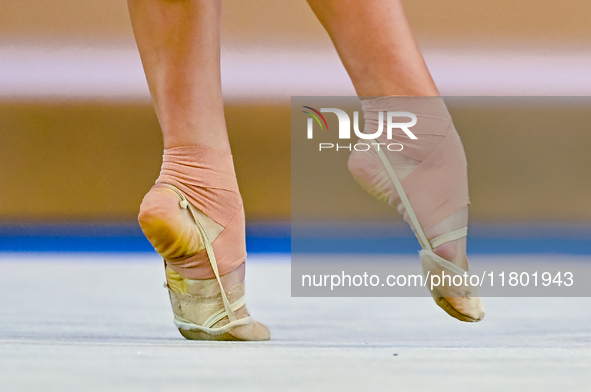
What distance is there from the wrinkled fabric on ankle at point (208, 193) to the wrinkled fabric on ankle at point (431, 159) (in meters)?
0.15

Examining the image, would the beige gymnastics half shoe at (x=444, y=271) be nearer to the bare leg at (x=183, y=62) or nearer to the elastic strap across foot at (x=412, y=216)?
the elastic strap across foot at (x=412, y=216)

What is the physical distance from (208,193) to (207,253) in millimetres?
50

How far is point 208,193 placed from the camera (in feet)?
1.81

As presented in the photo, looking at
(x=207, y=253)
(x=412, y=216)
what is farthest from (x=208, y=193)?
(x=412, y=216)

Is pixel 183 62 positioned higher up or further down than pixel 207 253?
higher up

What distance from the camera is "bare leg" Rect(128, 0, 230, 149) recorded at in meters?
0.54

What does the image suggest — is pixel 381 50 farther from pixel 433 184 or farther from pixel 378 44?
pixel 433 184

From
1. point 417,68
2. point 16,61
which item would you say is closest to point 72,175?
point 16,61

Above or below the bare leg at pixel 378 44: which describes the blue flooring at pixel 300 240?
below

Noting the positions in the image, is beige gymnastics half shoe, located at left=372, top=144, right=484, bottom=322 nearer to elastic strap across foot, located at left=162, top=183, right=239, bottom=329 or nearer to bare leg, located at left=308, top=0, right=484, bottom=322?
bare leg, located at left=308, top=0, right=484, bottom=322

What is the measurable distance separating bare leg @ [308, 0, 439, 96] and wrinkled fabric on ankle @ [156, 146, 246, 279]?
0.14 metres

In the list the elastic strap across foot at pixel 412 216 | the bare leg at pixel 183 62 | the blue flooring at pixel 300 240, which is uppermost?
the bare leg at pixel 183 62

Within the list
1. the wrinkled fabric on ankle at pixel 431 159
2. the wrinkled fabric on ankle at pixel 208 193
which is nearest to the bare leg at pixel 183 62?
the wrinkled fabric on ankle at pixel 208 193

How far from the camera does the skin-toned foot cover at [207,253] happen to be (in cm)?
55
